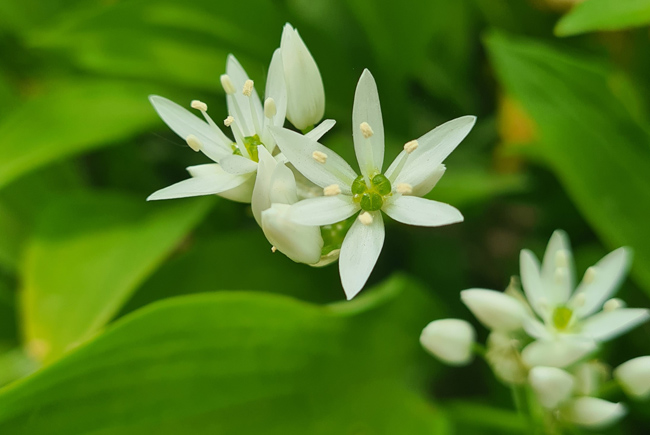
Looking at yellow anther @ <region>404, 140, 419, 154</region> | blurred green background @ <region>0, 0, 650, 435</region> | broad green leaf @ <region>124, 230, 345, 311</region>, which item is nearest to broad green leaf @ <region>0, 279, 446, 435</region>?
blurred green background @ <region>0, 0, 650, 435</region>

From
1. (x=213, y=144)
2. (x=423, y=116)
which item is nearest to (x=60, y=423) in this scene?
(x=213, y=144)

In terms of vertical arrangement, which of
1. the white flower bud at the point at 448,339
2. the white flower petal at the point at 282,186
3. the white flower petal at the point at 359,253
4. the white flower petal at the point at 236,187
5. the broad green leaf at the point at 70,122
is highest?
the broad green leaf at the point at 70,122

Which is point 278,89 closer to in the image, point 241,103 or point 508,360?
point 241,103

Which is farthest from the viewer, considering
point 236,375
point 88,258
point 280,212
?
point 88,258

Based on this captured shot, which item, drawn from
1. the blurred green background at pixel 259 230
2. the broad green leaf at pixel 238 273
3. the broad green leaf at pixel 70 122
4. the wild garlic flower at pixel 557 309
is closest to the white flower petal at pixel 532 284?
the wild garlic flower at pixel 557 309

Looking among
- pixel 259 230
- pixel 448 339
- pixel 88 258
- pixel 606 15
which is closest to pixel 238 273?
pixel 259 230

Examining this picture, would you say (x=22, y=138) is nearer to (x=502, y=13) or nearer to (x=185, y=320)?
(x=185, y=320)

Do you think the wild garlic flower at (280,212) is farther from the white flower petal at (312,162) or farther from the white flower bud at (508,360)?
the white flower bud at (508,360)
